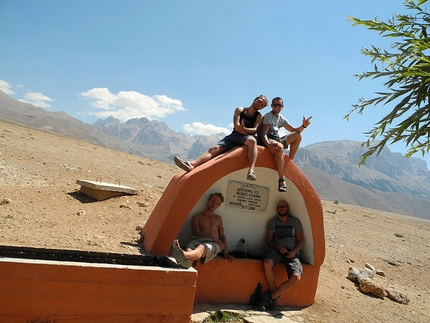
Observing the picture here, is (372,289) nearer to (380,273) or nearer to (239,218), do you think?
(380,273)

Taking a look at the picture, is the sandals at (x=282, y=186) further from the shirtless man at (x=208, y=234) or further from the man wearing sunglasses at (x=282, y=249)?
the shirtless man at (x=208, y=234)

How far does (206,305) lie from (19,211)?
A: 440 cm

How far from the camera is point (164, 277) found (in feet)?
11.8

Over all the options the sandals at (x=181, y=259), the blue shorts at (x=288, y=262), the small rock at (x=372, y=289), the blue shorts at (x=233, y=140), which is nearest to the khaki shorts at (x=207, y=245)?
the sandals at (x=181, y=259)

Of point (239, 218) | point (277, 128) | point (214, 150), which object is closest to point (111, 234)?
point (239, 218)

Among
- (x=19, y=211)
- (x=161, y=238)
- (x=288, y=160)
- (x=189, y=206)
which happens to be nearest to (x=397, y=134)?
(x=288, y=160)

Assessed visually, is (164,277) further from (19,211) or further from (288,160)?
(19,211)

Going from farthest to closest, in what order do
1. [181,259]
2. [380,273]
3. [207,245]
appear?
[380,273] → [207,245] → [181,259]

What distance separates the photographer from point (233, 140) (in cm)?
550

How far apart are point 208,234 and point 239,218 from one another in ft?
3.08

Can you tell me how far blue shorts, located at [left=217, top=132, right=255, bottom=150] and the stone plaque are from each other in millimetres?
611

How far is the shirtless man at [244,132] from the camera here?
518 cm

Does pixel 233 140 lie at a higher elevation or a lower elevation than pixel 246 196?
higher

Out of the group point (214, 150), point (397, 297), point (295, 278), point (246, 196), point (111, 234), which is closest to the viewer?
point (295, 278)
